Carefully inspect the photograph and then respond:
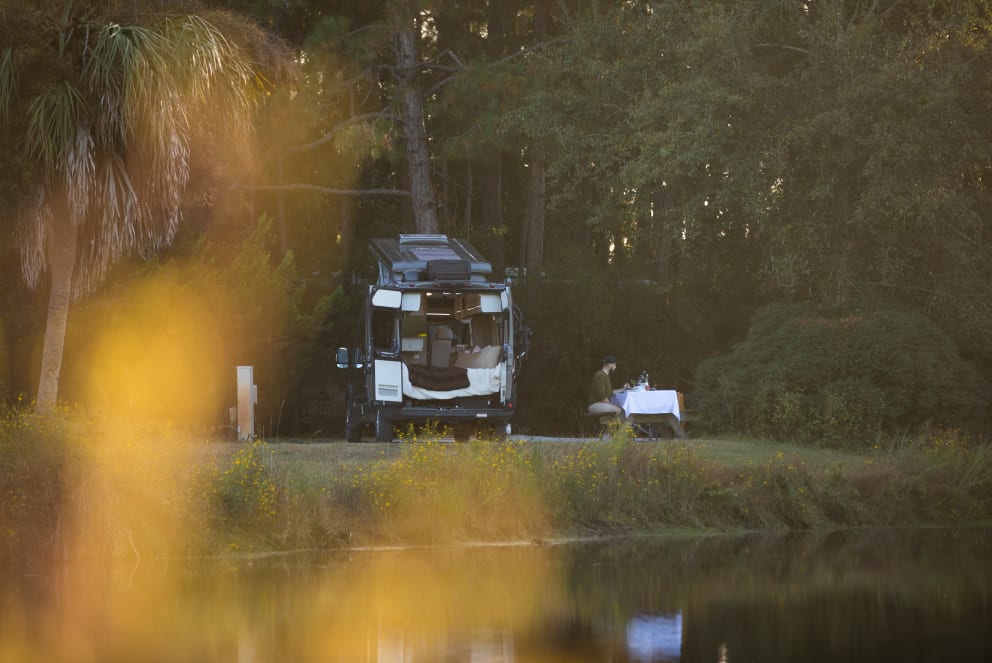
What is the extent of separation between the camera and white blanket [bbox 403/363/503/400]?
974 inches

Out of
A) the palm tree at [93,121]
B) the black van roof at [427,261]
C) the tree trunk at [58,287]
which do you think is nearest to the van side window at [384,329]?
the black van roof at [427,261]

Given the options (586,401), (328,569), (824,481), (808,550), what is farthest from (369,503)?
(586,401)

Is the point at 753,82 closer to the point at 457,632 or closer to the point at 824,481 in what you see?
the point at 824,481

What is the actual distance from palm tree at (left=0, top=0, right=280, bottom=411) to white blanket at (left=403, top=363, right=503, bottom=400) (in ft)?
16.1

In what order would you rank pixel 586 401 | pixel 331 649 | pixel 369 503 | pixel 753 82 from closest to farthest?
pixel 331 649, pixel 369 503, pixel 753 82, pixel 586 401

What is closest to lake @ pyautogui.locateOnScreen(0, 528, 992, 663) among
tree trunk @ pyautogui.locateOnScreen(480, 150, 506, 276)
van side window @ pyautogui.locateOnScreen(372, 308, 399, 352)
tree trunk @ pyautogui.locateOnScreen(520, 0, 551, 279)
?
van side window @ pyautogui.locateOnScreen(372, 308, 399, 352)

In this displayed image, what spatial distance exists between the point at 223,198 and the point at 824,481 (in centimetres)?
1412

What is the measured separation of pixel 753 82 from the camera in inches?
1110

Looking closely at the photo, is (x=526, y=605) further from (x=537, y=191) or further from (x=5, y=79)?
(x=537, y=191)

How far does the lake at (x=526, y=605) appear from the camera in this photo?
11172mm

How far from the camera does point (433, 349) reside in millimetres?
26547

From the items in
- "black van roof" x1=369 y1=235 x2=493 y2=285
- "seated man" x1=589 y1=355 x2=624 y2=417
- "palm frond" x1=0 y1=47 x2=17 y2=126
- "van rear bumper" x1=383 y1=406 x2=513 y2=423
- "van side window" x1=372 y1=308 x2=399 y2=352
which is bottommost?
"van rear bumper" x1=383 y1=406 x2=513 y2=423

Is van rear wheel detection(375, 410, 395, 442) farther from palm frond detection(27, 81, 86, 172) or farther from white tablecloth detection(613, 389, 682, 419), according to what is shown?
palm frond detection(27, 81, 86, 172)

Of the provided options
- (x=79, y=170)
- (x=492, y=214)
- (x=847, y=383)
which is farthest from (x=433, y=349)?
(x=492, y=214)
